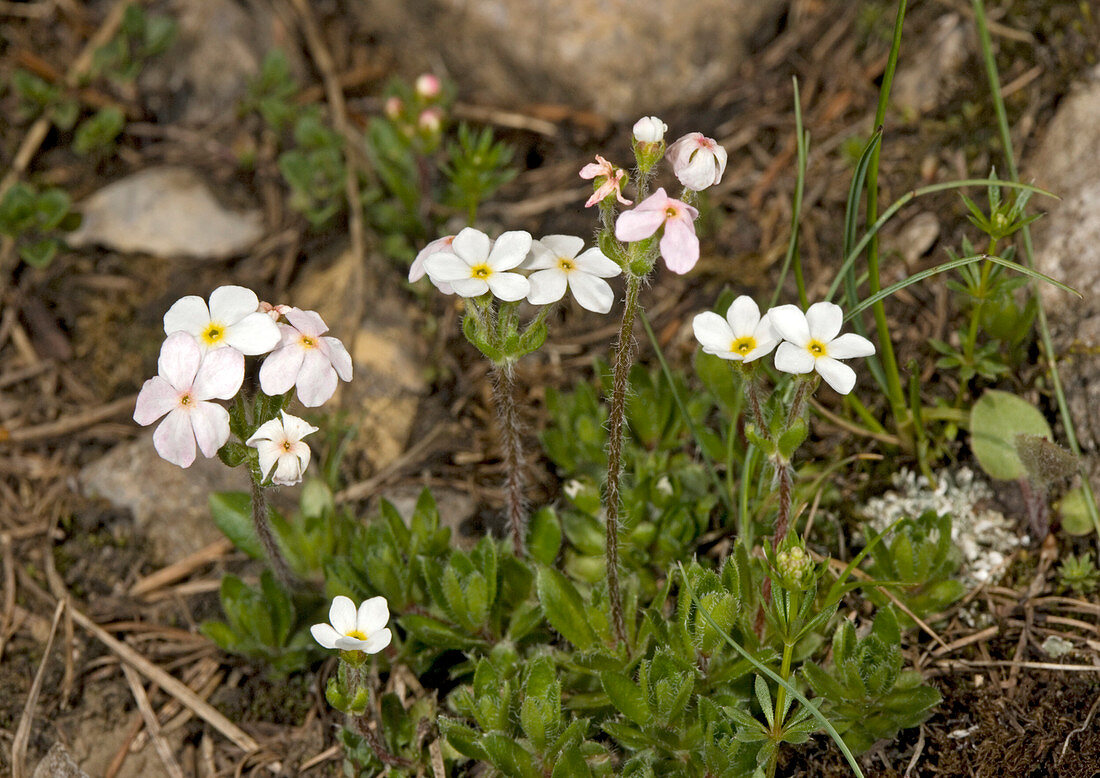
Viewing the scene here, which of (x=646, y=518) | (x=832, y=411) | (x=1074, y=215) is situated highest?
(x=1074, y=215)

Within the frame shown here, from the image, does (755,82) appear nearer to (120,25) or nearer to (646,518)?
(646,518)

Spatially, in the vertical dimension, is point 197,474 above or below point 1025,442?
below

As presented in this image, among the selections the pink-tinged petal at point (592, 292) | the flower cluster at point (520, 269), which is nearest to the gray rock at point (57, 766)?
the flower cluster at point (520, 269)

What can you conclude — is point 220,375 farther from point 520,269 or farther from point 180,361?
point 520,269

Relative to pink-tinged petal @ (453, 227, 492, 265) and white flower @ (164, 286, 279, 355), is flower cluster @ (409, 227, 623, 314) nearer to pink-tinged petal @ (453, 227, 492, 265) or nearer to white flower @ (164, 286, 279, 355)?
pink-tinged petal @ (453, 227, 492, 265)

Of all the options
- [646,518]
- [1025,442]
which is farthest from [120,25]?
[1025,442]

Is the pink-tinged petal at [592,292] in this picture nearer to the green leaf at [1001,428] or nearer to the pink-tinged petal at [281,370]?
the pink-tinged petal at [281,370]
